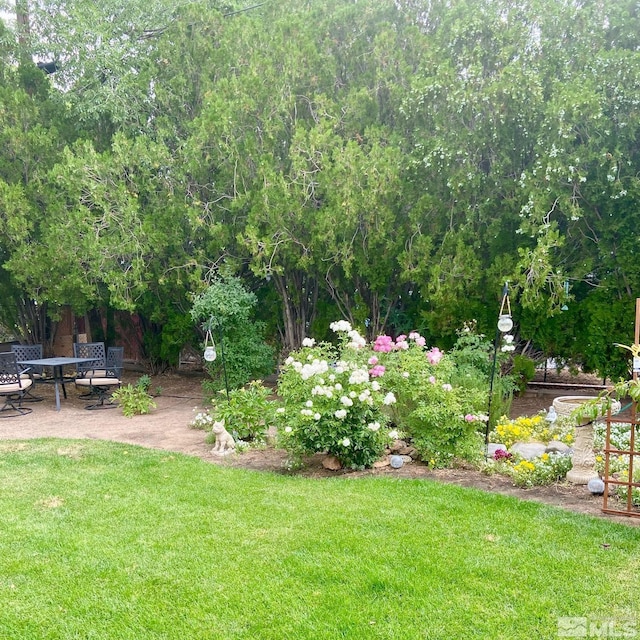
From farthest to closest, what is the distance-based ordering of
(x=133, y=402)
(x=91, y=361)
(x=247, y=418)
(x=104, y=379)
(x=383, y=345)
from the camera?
(x=91, y=361) < (x=104, y=379) < (x=133, y=402) < (x=247, y=418) < (x=383, y=345)

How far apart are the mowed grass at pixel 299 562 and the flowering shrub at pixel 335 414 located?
34 cm

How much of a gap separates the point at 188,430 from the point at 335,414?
2.97m

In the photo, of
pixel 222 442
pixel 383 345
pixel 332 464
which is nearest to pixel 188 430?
pixel 222 442

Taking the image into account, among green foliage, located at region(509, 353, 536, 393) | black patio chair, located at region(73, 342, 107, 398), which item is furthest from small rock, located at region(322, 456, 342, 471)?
black patio chair, located at region(73, 342, 107, 398)

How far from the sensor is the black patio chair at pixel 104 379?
29.3ft

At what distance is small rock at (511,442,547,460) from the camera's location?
5.19 m

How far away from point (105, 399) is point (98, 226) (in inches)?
113

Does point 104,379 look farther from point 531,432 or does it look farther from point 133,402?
point 531,432

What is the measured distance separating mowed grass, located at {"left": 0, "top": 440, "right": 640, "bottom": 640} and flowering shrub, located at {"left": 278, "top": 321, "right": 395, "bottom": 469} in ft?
1.12

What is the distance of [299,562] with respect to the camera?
10.5ft

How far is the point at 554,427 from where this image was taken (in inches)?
244

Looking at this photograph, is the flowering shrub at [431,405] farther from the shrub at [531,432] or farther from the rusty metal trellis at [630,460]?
the rusty metal trellis at [630,460]

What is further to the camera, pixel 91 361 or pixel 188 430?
pixel 91 361

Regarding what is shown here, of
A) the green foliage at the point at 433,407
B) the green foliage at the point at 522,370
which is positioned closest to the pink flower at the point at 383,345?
the green foliage at the point at 433,407
